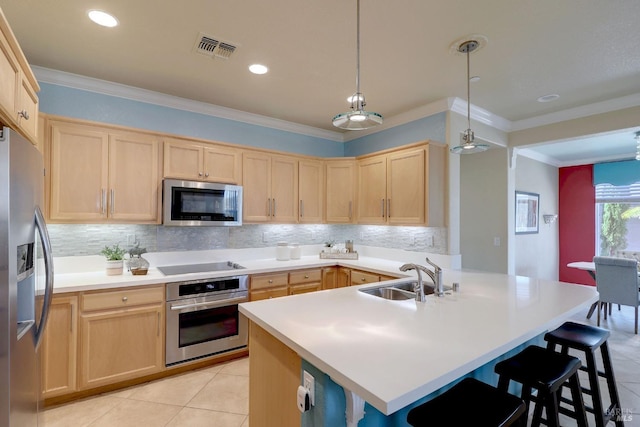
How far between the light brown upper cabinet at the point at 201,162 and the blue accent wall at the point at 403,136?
1833 mm

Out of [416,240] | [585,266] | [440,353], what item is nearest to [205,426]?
[440,353]

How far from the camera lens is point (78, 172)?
2.62m

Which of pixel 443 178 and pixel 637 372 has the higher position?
pixel 443 178

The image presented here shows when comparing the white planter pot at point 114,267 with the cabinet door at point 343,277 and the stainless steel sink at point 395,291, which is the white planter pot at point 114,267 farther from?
the cabinet door at point 343,277

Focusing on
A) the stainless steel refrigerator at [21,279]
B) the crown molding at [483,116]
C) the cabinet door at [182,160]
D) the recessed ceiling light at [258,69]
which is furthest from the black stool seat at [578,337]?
the cabinet door at [182,160]

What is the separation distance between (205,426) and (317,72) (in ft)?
9.49

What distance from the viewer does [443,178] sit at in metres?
3.38

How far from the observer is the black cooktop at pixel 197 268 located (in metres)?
2.94

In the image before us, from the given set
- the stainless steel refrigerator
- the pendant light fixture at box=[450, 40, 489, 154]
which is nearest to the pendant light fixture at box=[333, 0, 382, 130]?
the pendant light fixture at box=[450, 40, 489, 154]

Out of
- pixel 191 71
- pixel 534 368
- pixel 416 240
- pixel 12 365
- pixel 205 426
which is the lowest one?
pixel 205 426

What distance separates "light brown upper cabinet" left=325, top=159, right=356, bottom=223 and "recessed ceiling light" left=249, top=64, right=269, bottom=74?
64.4 inches

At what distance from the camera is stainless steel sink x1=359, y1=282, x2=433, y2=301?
7.23ft

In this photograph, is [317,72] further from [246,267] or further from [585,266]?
[585,266]

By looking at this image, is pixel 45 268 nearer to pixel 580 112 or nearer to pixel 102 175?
pixel 102 175
